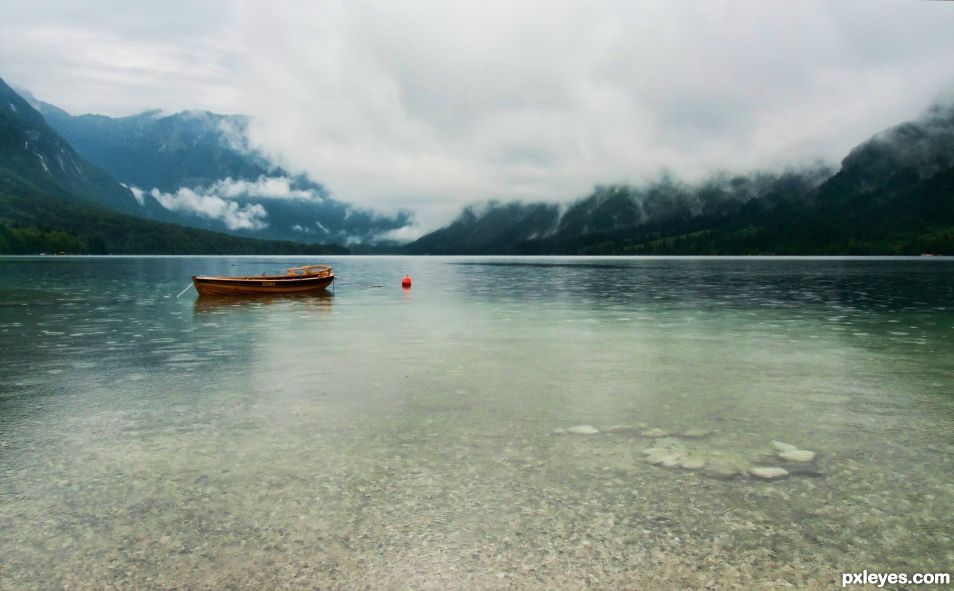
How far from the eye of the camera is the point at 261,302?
5988 cm

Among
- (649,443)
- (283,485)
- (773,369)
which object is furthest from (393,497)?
(773,369)

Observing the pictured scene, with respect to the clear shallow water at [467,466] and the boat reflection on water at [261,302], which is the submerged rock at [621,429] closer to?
the clear shallow water at [467,466]

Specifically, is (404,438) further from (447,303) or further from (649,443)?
(447,303)

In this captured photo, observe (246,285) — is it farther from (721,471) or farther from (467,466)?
(721,471)

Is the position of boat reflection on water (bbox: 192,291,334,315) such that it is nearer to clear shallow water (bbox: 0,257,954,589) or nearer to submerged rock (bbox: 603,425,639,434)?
clear shallow water (bbox: 0,257,954,589)

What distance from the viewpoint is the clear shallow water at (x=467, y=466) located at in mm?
8609

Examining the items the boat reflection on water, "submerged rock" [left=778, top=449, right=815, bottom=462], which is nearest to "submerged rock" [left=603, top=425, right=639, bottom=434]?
"submerged rock" [left=778, top=449, right=815, bottom=462]

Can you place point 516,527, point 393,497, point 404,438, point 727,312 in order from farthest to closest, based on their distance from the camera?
1. point 727,312
2. point 404,438
3. point 393,497
4. point 516,527

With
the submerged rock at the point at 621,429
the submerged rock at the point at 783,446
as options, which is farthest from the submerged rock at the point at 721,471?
the submerged rock at the point at 621,429

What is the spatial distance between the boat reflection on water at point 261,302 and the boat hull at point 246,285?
0.75 metres

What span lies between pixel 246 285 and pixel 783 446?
6227 centimetres

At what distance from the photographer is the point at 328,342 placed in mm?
32750

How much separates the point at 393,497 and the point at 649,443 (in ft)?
20.7

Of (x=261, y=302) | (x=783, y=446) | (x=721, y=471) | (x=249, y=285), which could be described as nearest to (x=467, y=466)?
(x=721, y=471)
